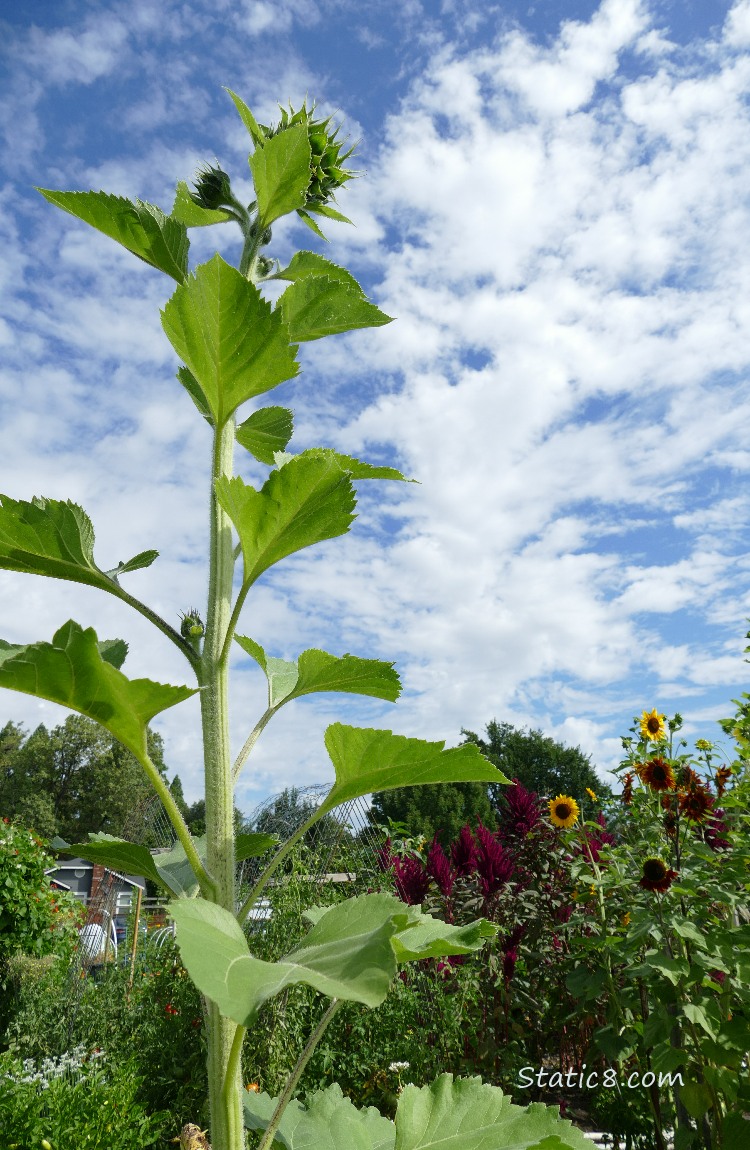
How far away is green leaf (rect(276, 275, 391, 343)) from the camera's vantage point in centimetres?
110

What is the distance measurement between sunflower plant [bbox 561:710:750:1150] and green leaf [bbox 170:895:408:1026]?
2345 mm

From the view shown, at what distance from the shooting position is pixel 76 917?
32.0 ft

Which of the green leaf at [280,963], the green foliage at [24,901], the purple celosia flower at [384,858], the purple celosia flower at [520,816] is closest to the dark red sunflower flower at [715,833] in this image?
the purple celosia flower at [520,816]

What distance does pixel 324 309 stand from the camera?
3.67 feet

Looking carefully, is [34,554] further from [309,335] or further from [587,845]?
[587,845]

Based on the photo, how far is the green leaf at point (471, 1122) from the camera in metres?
0.98

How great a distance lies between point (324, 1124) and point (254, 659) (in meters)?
0.70

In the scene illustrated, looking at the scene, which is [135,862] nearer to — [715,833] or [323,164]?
[323,164]

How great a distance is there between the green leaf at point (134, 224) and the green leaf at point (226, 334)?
0.21 meters

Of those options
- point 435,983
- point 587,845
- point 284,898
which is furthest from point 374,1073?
point 587,845

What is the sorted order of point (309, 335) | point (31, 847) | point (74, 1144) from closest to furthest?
point (309, 335)
point (74, 1144)
point (31, 847)

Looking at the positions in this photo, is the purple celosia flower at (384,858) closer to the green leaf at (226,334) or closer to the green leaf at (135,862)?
the green leaf at (135,862)

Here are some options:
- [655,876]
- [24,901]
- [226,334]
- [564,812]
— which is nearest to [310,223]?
[226,334]

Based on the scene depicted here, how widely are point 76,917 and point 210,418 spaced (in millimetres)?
10308
